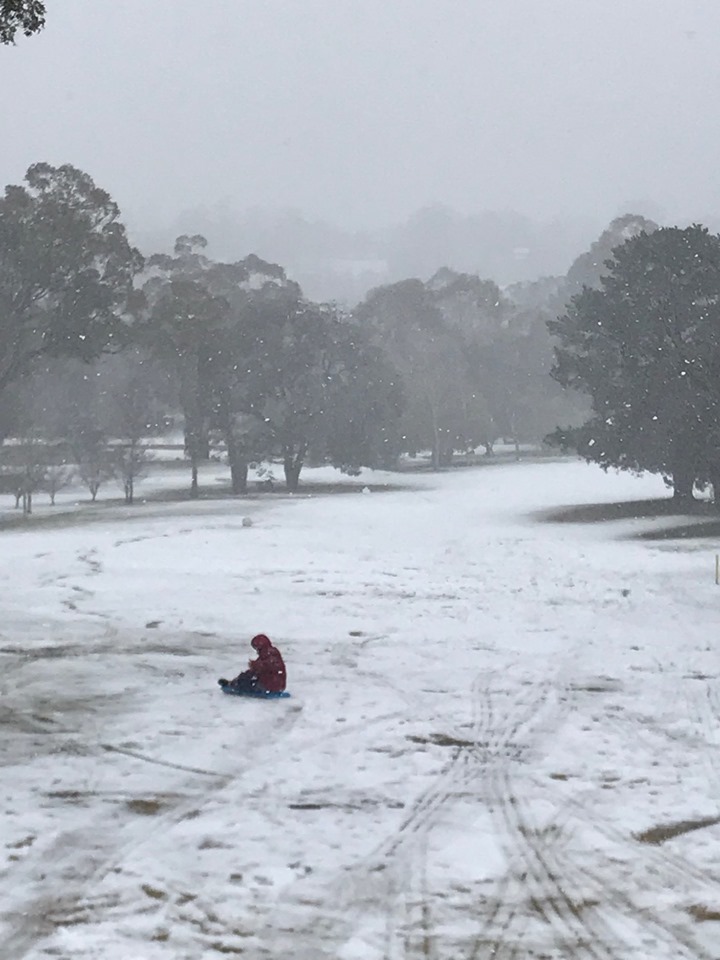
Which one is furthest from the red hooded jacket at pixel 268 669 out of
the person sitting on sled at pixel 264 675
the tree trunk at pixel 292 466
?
the tree trunk at pixel 292 466

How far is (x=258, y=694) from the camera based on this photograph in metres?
12.2

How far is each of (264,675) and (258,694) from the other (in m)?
0.24

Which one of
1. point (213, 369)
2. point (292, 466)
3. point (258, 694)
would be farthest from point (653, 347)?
point (258, 694)

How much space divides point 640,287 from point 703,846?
107 feet

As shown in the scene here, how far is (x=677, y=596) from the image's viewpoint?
20.3 meters

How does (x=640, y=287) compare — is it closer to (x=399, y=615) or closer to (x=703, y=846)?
(x=399, y=615)

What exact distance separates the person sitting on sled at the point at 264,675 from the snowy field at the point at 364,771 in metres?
0.31

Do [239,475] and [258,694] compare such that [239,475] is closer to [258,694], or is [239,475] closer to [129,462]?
[129,462]

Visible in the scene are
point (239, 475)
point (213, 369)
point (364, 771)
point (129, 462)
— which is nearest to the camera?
point (364, 771)

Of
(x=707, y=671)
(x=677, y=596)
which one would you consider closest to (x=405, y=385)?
(x=677, y=596)

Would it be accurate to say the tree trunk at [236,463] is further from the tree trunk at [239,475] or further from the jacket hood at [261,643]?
the jacket hood at [261,643]

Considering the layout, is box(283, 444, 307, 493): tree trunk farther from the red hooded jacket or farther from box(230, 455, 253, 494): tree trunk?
the red hooded jacket

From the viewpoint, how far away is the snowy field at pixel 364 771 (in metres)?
6.34

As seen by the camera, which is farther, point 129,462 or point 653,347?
point 129,462
